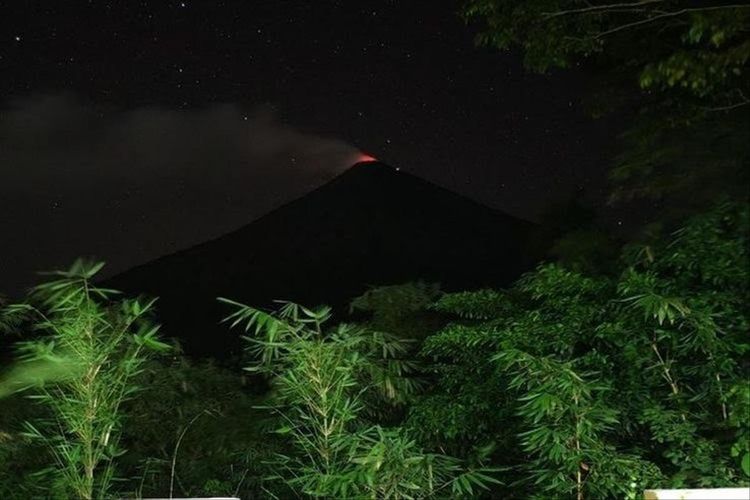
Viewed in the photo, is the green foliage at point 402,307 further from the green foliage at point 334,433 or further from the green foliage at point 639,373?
the green foliage at point 334,433

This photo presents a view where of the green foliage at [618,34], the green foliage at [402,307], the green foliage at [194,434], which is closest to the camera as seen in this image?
the green foliage at [618,34]

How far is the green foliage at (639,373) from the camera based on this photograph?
12.1ft

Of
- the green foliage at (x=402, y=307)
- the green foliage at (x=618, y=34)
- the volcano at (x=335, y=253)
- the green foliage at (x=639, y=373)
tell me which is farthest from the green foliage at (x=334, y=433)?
the volcano at (x=335, y=253)

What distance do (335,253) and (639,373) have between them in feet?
74.0

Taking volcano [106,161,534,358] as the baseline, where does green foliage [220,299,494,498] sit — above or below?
above

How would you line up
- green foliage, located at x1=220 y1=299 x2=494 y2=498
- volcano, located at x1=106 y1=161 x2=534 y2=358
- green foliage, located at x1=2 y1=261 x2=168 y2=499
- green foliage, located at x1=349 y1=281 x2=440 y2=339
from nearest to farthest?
green foliage, located at x1=220 y1=299 x2=494 y2=498 < green foliage, located at x1=2 y1=261 x2=168 y2=499 < green foliage, located at x1=349 y1=281 x2=440 y2=339 < volcano, located at x1=106 y1=161 x2=534 y2=358

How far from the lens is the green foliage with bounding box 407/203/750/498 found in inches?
145

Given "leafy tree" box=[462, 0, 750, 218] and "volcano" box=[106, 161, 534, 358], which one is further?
"volcano" box=[106, 161, 534, 358]

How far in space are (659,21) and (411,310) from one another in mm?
3662

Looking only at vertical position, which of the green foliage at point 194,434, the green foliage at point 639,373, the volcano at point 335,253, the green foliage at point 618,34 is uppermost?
the green foliage at point 618,34

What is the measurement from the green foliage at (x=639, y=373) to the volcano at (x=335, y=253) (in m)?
11.3

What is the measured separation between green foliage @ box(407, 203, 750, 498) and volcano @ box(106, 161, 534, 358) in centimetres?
1127

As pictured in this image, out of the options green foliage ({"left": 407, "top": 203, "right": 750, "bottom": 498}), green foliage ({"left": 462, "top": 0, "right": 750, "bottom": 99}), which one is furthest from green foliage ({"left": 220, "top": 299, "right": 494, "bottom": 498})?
green foliage ({"left": 462, "top": 0, "right": 750, "bottom": 99})

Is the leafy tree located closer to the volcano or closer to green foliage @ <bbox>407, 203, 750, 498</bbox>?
green foliage @ <bbox>407, 203, 750, 498</bbox>
